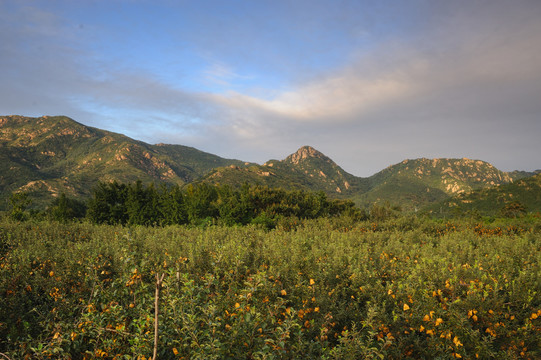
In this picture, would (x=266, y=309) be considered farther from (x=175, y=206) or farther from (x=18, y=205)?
(x=18, y=205)

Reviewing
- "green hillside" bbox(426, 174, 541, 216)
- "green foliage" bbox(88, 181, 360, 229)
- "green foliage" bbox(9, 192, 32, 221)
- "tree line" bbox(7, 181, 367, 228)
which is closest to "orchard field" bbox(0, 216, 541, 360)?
"tree line" bbox(7, 181, 367, 228)

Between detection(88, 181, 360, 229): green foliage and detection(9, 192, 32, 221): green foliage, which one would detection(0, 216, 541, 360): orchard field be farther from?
detection(9, 192, 32, 221): green foliage

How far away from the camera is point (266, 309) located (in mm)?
3252


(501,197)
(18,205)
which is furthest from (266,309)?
(501,197)

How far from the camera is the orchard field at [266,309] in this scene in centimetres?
237

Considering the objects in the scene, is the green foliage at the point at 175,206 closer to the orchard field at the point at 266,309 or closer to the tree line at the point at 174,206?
the tree line at the point at 174,206

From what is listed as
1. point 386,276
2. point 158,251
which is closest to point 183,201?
point 158,251

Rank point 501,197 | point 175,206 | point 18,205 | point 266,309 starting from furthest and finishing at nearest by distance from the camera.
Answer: point 501,197 < point 18,205 < point 175,206 < point 266,309

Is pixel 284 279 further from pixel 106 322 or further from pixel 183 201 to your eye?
pixel 183 201

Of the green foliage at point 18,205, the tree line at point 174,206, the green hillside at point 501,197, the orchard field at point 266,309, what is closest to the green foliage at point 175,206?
the tree line at point 174,206

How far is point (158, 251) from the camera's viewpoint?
18.9 feet

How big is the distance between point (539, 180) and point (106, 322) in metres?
186

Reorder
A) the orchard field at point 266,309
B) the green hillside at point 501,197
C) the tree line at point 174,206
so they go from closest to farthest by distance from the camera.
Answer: the orchard field at point 266,309
the tree line at point 174,206
the green hillside at point 501,197

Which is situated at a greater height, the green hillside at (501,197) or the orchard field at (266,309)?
the green hillside at (501,197)
